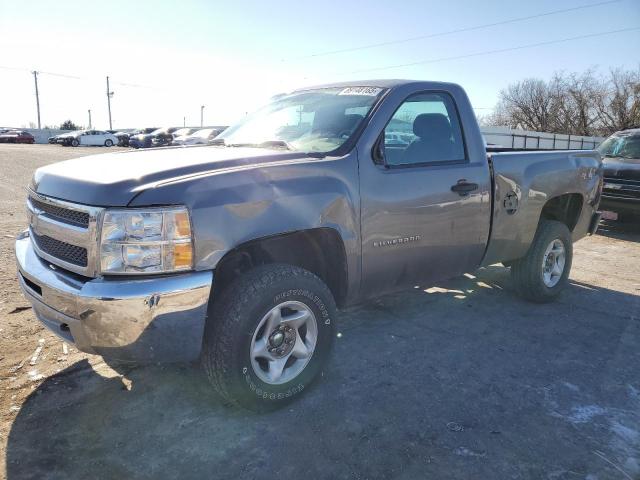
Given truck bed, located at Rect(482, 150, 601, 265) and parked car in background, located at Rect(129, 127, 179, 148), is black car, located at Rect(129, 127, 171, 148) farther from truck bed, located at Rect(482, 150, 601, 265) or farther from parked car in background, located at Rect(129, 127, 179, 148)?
truck bed, located at Rect(482, 150, 601, 265)

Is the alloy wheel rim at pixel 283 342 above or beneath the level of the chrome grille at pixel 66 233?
beneath

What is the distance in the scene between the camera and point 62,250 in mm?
2621

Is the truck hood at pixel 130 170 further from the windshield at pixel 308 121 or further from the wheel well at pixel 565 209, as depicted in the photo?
the wheel well at pixel 565 209

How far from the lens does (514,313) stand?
15.0 feet

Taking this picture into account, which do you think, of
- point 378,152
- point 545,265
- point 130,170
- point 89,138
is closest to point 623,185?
point 545,265

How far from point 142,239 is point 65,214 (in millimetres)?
601

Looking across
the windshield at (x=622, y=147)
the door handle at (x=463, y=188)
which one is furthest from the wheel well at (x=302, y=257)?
the windshield at (x=622, y=147)

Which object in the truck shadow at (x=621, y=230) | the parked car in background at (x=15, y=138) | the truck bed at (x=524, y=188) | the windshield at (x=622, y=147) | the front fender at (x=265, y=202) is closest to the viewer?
the front fender at (x=265, y=202)

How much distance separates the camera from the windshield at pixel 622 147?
9.18 metres

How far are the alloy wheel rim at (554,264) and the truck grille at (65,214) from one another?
13.7 feet

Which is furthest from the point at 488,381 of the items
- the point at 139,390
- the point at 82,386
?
the point at 82,386

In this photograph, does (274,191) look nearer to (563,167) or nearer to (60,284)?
(60,284)

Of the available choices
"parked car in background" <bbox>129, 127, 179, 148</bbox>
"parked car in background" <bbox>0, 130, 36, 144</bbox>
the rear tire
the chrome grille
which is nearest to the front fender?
the chrome grille

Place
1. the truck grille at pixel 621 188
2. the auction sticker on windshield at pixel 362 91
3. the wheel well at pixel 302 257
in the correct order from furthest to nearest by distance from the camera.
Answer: the truck grille at pixel 621 188, the auction sticker on windshield at pixel 362 91, the wheel well at pixel 302 257
